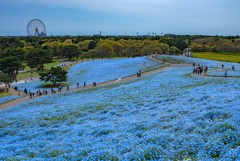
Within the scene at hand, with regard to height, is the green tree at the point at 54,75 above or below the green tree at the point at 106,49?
below

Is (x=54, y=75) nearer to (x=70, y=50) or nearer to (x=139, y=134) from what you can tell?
(x=139, y=134)

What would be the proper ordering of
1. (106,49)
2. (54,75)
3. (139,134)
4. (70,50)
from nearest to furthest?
(139,134)
(54,75)
(70,50)
(106,49)

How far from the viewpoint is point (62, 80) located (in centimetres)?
6469

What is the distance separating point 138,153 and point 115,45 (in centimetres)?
12583

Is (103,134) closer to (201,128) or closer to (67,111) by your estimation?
(201,128)

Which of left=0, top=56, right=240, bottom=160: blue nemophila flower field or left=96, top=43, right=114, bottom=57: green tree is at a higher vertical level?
left=96, top=43, right=114, bottom=57: green tree

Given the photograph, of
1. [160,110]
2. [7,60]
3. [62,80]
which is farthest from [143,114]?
[7,60]

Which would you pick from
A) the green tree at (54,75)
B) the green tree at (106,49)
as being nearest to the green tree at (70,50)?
the green tree at (106,49)

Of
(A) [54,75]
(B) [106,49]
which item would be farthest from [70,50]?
(A) [54,75]

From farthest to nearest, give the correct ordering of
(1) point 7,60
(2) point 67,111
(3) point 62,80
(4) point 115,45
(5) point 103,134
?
1. (4) point 115,45
2. (1) point 7,60
3. (3) point 62,80
4. (2) point 67,111
5. (5) point 103,134

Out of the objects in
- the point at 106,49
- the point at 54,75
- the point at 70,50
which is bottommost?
the point at 54,75

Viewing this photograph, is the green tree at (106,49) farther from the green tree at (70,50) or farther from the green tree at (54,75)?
the green tree at (54,75)

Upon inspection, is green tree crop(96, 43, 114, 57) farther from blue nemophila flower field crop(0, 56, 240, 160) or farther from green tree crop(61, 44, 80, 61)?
blue nemophila flower field crop(0, 56, 240, 160)

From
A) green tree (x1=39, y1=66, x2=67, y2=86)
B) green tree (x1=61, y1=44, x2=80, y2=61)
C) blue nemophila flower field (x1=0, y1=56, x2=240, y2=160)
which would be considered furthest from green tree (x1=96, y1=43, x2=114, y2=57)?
blue nemophila flower field (x1=0, y1=56, x2=240, y2=160)
